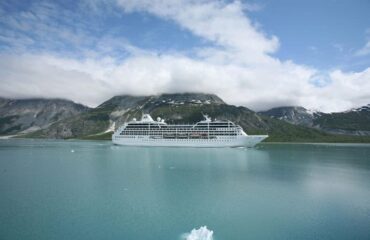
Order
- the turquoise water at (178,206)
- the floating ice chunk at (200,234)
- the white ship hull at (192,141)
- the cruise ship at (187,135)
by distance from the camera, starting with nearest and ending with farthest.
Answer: the floating ice chunk at (200,234) → the turquoise water at (178,206) → the white ship hull at (192,141) → the cruise ship at (187,135)

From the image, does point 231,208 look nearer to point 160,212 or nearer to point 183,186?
point 160,212

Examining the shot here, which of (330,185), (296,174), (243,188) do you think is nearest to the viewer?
(243,188)

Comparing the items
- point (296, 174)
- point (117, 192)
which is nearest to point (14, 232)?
point (117, 192)

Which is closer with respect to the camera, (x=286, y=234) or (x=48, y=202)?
(x=286, y=234)

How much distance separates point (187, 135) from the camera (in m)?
130

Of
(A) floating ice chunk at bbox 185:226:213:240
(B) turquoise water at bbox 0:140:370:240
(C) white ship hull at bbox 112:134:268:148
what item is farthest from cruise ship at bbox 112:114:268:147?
(A) floating ice chunk at bbox 185:226:213:240

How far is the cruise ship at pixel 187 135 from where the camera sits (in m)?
122

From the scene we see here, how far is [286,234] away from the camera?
A: 22.9 m

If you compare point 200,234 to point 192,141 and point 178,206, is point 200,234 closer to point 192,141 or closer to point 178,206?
point 178,206

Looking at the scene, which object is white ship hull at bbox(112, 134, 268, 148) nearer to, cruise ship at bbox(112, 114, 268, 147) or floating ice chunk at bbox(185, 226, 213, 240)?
cruise ship at bbox(112, 114, 268, 147)

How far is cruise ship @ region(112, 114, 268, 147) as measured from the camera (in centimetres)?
12169

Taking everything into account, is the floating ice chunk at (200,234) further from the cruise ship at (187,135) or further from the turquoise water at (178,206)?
the cruise ship at (187,135)

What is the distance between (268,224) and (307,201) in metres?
10.9

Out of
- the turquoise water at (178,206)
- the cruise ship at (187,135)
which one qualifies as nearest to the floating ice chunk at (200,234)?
the turquoise water at (178,206)
